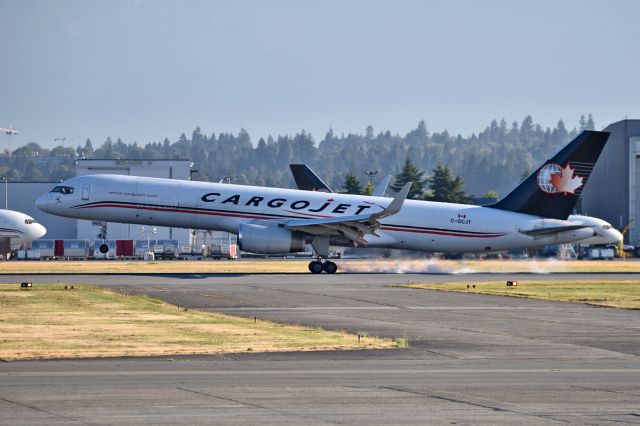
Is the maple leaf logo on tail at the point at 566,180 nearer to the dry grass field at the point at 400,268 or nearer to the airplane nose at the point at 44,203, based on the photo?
the dry grass field at the point at 400,268

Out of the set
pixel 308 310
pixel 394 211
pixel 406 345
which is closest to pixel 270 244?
pixel 394 211

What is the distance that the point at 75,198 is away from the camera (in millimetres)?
60312

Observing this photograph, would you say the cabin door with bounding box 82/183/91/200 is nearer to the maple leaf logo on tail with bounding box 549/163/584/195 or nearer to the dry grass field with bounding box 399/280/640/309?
the dry grass field with bounding box 399/280/640/309

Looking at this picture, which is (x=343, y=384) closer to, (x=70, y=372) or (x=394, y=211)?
(x=70, y=372)

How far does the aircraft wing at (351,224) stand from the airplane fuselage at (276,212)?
998 millimetres

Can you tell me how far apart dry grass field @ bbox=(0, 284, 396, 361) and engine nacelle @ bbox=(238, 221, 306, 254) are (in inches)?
743

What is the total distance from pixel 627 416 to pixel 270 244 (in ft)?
139

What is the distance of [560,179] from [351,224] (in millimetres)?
13331

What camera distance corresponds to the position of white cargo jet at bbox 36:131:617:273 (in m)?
59.1

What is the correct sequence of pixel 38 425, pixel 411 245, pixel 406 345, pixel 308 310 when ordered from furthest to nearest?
pixel 411 245
pixel 308 310
pixel 406 345
pixel 38 425

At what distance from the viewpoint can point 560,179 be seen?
62.5 meters

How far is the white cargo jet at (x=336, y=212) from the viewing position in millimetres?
59094

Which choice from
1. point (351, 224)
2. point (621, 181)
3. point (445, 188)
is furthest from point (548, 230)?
point (445, 188)

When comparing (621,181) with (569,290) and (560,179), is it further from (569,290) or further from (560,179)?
(569,290)
